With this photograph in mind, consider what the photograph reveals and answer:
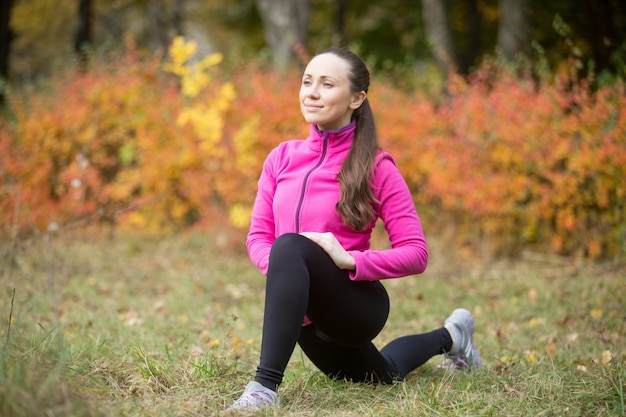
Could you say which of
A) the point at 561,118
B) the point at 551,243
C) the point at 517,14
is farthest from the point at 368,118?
the point at 517,14

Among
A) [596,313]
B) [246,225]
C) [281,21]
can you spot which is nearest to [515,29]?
[246,225]

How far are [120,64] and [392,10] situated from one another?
9.86 m

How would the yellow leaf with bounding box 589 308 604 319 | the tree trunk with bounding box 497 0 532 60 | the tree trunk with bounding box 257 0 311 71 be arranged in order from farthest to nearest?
the tree trunk with bounding box 257 0 311 71, the tree trunk with bounding box 497 0 532 60, the yellow leaf with bounding box 589 308 604 319

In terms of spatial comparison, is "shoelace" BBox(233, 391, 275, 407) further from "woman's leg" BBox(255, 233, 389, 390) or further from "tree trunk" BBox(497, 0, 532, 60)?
"tree trunk" BBox(497, 0, 532, 60)

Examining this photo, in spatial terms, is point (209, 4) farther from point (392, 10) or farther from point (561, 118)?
point (561, 118)

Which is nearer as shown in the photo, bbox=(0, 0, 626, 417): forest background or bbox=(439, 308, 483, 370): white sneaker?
bbox=(0, 0, 626, 417): forest background

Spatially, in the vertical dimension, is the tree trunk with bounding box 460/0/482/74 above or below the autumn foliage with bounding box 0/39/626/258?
above

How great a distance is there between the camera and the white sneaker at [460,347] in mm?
3262

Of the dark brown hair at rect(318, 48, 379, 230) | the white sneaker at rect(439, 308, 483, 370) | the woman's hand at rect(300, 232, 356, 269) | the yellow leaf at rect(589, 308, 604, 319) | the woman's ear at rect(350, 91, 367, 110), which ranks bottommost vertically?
the yellow leaf at rect(589, 308, 604, 319)

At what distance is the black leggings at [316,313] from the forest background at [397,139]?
2.71 metres

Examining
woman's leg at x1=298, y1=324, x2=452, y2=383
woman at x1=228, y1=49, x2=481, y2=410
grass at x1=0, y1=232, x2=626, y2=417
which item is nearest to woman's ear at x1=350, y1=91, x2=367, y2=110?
woman at x1=228, y1=49, x2=481, y2=410

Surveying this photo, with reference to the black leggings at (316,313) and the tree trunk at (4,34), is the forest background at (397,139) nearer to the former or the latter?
the tree trunk at (4,34)

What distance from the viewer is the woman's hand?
8.18 ft

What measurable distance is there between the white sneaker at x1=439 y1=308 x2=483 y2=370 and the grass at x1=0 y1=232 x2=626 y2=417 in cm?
9
